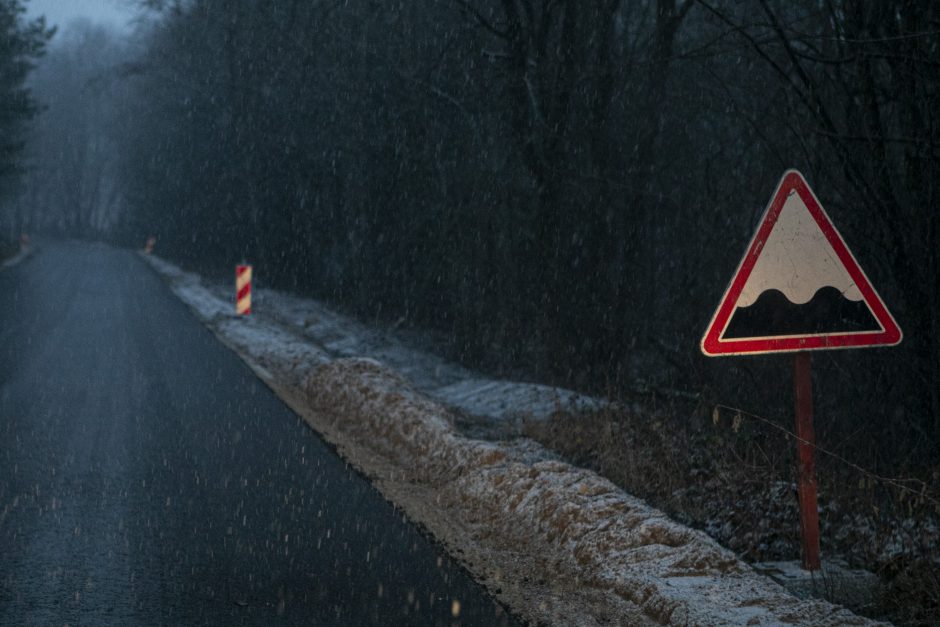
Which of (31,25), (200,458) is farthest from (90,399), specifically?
(31,25)

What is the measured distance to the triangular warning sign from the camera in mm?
4797

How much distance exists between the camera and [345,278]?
25125 millimetres

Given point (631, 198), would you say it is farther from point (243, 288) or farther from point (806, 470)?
point (243, 288)

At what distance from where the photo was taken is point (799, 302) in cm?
482

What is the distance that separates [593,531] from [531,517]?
1.85ft

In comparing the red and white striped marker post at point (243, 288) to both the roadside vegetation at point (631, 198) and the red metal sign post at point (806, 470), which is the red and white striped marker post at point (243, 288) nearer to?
the roadside vegetation at point (631, 198)

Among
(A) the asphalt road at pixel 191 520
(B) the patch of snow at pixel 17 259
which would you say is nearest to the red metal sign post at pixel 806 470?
(A) the asphalt road at pixel 191 520

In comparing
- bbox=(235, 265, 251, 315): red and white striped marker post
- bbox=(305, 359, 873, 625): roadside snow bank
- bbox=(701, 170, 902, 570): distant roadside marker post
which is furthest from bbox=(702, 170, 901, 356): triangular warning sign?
bbox=(235, 265, 251, 315): red and white striped marker post

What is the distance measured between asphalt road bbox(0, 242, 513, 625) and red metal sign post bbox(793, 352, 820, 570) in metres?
1.64

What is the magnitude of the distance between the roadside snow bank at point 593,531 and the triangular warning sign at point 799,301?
3.45 ft

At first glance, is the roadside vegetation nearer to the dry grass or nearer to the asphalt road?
the dry grass

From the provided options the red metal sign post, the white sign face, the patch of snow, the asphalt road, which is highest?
the white sign face

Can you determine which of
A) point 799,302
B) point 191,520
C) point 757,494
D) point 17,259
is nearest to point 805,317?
point 799,302

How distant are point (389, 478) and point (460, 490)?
2.77ft
